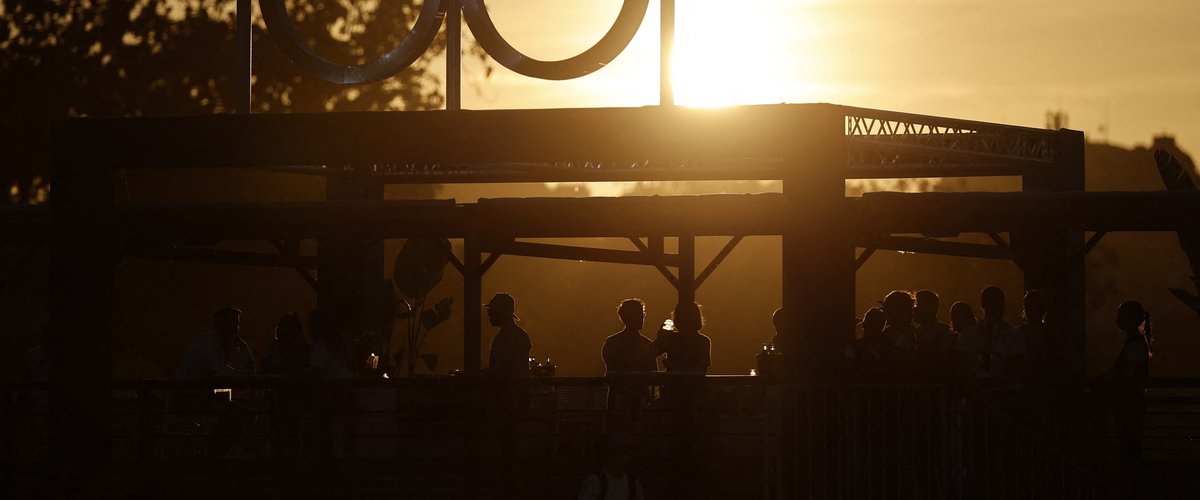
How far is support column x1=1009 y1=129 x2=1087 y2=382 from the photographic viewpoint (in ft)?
59.6

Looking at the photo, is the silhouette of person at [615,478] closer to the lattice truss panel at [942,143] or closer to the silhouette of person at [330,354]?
the silhouette of person at [330,354]

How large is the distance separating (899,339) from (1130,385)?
5.99ft

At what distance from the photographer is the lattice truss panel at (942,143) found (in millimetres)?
18328

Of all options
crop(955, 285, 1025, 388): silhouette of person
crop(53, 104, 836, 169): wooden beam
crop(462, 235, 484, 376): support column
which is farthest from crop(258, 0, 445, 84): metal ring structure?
crop(955, 285, 1025, 388): silhouette of person

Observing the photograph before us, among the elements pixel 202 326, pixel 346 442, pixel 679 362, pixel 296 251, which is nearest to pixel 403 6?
pixel 202 326

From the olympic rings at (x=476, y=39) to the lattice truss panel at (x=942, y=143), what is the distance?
12.3 feet

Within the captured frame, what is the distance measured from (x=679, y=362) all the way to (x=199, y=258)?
539 centimetres

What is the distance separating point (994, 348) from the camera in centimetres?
1343

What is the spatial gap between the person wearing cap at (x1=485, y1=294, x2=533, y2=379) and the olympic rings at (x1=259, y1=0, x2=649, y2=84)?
215 centimetres

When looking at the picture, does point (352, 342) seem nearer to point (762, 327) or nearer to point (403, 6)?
point (403, 6)

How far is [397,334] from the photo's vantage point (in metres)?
41.2

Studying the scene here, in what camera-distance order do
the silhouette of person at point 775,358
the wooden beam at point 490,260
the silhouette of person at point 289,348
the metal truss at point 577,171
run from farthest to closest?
1. the metal truss at point 577,171
2. the wooden beam at point 490,260
3. the silhouette of person at point 289,348
4. the silhouette of person at point 775,358

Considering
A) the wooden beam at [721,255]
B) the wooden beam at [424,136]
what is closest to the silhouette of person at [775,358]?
the wooden beam at [721,255]

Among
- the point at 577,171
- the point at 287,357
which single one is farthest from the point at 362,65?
the point at 577,171
